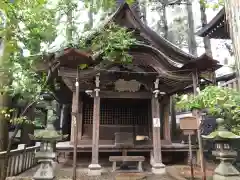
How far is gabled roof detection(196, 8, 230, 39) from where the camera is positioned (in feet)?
28.7

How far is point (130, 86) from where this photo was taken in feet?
28.1

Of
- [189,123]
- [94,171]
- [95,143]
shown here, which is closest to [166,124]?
[189,123]

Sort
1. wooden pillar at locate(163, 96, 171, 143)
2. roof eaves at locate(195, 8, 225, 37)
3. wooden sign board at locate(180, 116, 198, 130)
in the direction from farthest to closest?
wooden pillar at locate(163, 96, 171, 143)
roof eaves at locate(195, 8, 225, 37)
wooden sign board at locate(180, 116, 198, 130)

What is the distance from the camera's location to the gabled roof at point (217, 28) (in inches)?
344

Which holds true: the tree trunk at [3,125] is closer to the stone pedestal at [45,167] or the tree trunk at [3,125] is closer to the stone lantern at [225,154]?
the stone pedestal at [45,167]

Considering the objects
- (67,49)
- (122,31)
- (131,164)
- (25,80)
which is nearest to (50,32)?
(67,49)

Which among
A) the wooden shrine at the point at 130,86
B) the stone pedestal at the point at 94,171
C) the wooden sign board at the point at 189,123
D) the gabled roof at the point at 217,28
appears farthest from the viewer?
the gabled roof at the point at 217,28

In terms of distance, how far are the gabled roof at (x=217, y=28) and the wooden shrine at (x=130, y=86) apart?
242 centimetres

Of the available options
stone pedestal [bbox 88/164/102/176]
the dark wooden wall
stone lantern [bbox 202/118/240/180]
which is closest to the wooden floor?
the dark wooden wall

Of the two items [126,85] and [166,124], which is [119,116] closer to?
[126,85]

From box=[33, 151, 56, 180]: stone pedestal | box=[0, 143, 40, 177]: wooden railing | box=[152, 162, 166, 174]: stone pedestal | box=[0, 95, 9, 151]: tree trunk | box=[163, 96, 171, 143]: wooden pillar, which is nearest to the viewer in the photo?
box=[33, 151, 56, 180]: stone pedestal

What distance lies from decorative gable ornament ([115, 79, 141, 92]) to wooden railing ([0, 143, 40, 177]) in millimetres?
4658

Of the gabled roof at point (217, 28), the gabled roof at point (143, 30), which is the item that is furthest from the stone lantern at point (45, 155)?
the gabled roof at point (217, 28)

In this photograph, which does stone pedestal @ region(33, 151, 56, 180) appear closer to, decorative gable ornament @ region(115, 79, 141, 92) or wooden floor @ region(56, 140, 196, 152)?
wooden floor @ region(56, 140, 196, 152)
